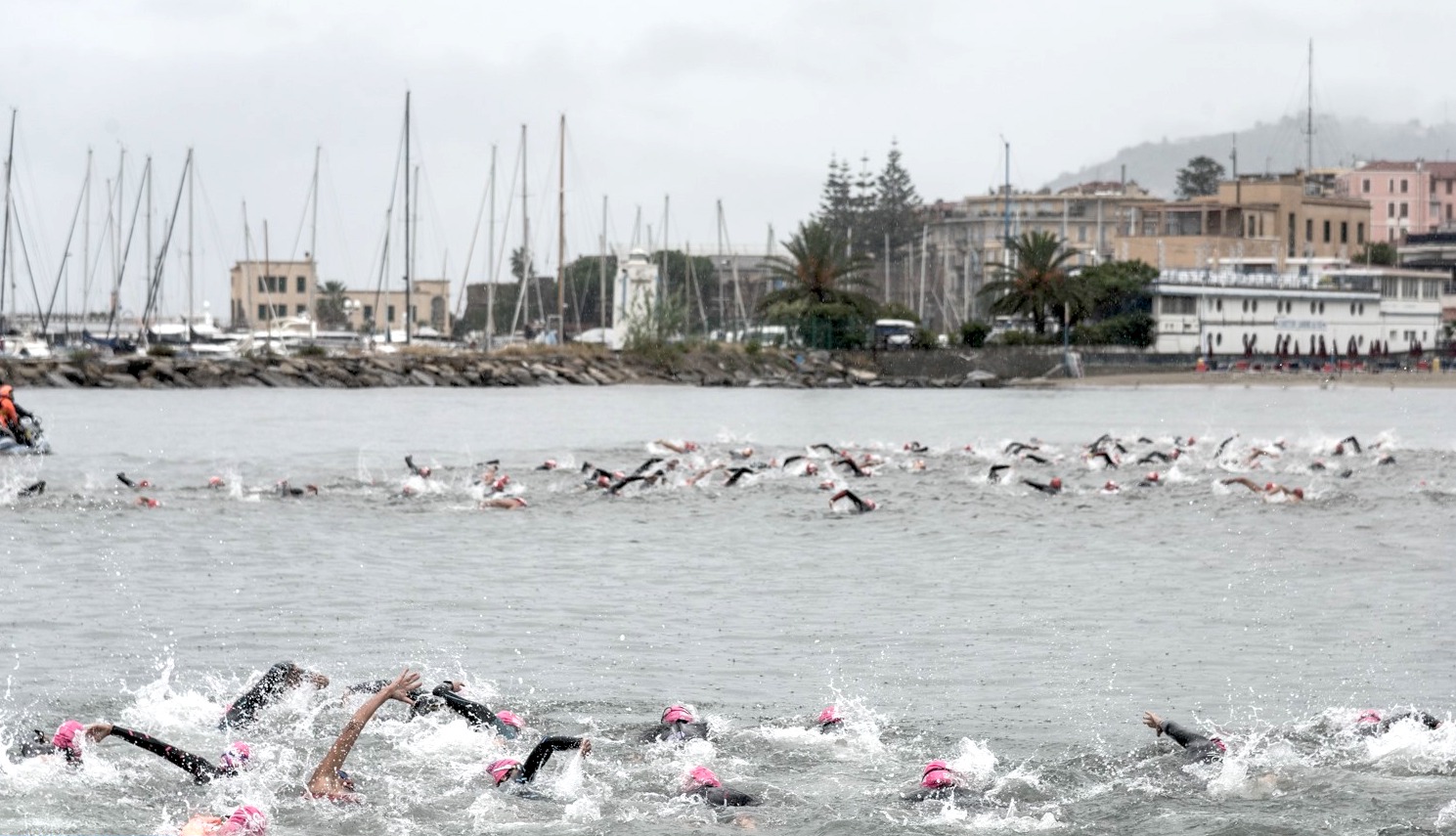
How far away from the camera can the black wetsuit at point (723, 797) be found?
43.3 feet

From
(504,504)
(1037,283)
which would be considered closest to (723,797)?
(504,504)

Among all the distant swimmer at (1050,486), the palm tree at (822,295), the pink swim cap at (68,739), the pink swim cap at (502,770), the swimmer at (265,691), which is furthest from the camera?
the palm tree at (822,295)

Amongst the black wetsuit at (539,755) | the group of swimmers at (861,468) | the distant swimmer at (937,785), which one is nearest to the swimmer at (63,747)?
the black wetsuit at (539,755)

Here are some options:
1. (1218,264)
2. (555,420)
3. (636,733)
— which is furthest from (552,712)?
(1218,264)

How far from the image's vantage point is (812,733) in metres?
15.3

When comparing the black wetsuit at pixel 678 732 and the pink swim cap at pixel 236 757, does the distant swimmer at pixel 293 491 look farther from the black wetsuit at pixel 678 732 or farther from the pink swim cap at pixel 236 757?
the pink swim cap at pixel 236 757

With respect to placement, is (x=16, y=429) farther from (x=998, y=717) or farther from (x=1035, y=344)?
(x=1035, y=344)

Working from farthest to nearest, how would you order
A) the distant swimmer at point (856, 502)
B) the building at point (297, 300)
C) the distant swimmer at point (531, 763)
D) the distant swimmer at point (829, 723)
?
the building at point (297, 300), the distant swimmer at point (856, 502), the distant swimmer at point (829, 723), the distant swimmer at point (531, 763)

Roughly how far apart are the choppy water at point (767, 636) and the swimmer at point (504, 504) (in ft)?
1.92

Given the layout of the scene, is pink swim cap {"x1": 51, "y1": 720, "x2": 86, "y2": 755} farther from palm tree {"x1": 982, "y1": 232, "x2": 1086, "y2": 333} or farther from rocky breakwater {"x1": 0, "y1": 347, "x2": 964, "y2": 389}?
palm tree {"x1": 982, "y1": 232, "x2": 1086, "y2": 333}

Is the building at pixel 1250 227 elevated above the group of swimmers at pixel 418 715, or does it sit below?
above

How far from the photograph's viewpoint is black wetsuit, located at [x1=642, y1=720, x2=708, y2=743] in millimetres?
14727

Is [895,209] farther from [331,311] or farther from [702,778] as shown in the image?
[702,778]

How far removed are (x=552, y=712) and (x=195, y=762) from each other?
3819mm
